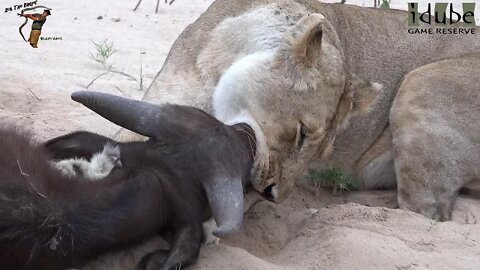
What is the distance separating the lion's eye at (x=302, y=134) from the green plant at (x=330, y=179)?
76cm

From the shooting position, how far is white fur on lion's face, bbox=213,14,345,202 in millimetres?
4078

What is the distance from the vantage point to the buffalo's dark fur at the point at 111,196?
2674 millimetres

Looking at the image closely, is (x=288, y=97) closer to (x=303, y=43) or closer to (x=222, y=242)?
(x=303, y=43)

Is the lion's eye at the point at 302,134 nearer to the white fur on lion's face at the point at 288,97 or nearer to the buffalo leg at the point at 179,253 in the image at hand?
the white fur on lion's face at the point at 288,97

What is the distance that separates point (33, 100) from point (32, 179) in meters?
2.88

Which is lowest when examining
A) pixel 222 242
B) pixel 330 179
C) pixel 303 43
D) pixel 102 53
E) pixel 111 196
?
pixel 330 179

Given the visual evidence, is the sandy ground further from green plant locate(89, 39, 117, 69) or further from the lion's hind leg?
the lion's hind leg

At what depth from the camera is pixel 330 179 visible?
505cm

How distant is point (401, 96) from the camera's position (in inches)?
204

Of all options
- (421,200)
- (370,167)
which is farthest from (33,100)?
(421,200)

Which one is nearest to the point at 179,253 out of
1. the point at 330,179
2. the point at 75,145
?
the point at 75,145

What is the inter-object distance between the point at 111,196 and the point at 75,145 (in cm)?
59

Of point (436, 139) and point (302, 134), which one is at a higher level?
point (302, 134)

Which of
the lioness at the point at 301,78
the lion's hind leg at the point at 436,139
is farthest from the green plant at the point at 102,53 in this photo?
the lion's hind leg at the point at 436,139
